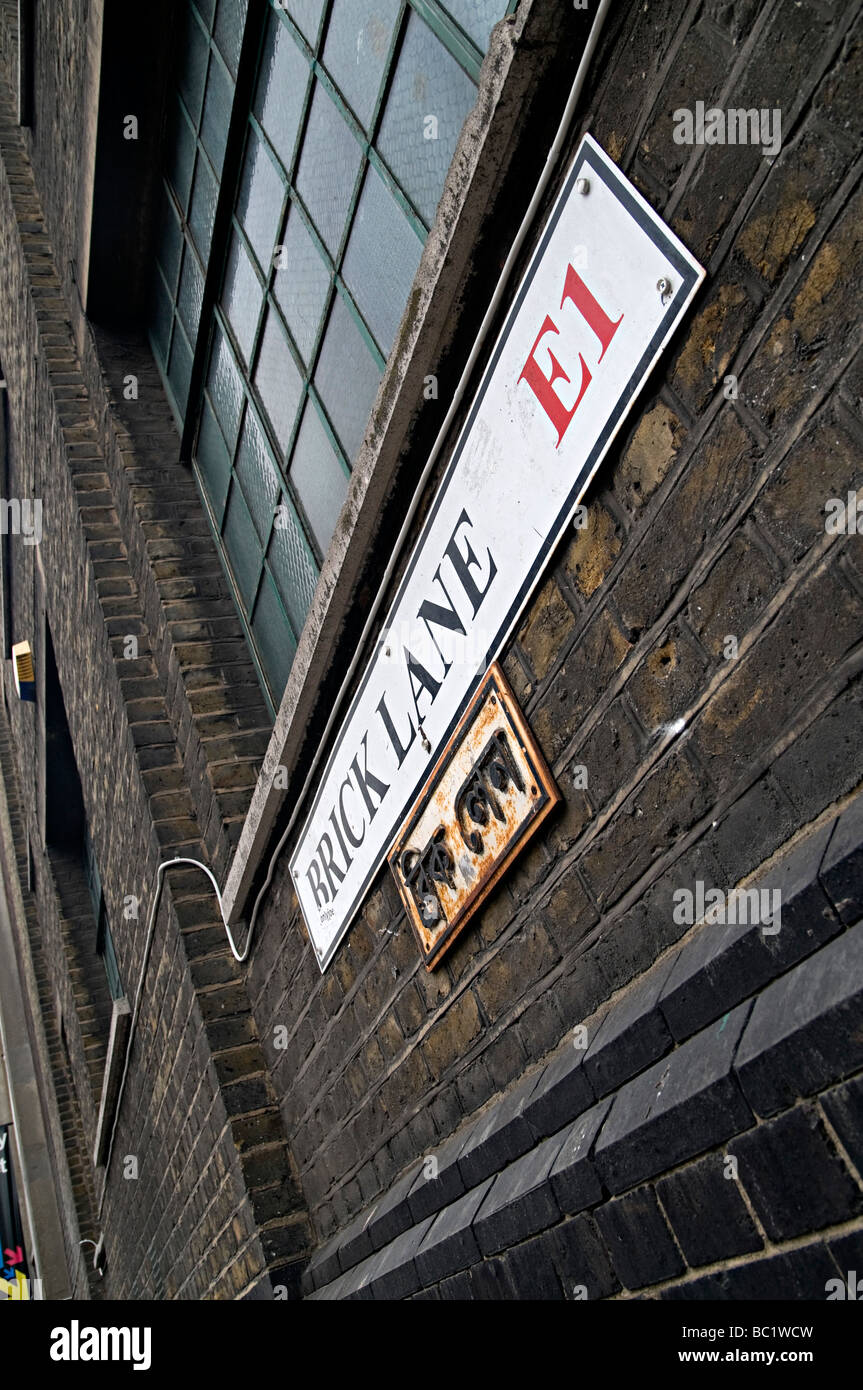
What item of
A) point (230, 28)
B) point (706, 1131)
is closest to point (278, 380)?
point (230, 28)

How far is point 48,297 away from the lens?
20.7 feet

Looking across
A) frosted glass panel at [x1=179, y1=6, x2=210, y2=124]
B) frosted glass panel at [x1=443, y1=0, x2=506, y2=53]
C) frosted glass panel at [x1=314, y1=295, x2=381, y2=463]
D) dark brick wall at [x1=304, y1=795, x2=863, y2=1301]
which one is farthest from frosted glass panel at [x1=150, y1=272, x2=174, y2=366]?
dark brick wall at [x1=304, y1=795, x2=863, y2=1301]

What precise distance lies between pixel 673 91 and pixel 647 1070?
58.4 inches

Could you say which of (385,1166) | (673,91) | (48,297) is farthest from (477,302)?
(48,297)

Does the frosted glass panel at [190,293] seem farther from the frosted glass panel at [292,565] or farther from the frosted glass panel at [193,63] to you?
the frosted glass panel at [292,565]

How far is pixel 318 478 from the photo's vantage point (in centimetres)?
362

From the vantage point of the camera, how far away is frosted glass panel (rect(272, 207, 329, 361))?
11.4ft

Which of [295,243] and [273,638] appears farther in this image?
[273,638]

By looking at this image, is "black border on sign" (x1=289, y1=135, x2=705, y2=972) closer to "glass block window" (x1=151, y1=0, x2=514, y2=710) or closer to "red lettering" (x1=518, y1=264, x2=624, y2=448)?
"red lettering" (x1=518, y1=264, x2=624, y2=448)

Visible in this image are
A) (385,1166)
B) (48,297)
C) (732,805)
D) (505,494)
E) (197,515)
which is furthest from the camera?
(48,297)

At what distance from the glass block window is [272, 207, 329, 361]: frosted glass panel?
0.03ft

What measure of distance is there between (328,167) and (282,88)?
617 millimetres

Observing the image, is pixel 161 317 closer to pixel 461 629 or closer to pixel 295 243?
pixel 295 243
